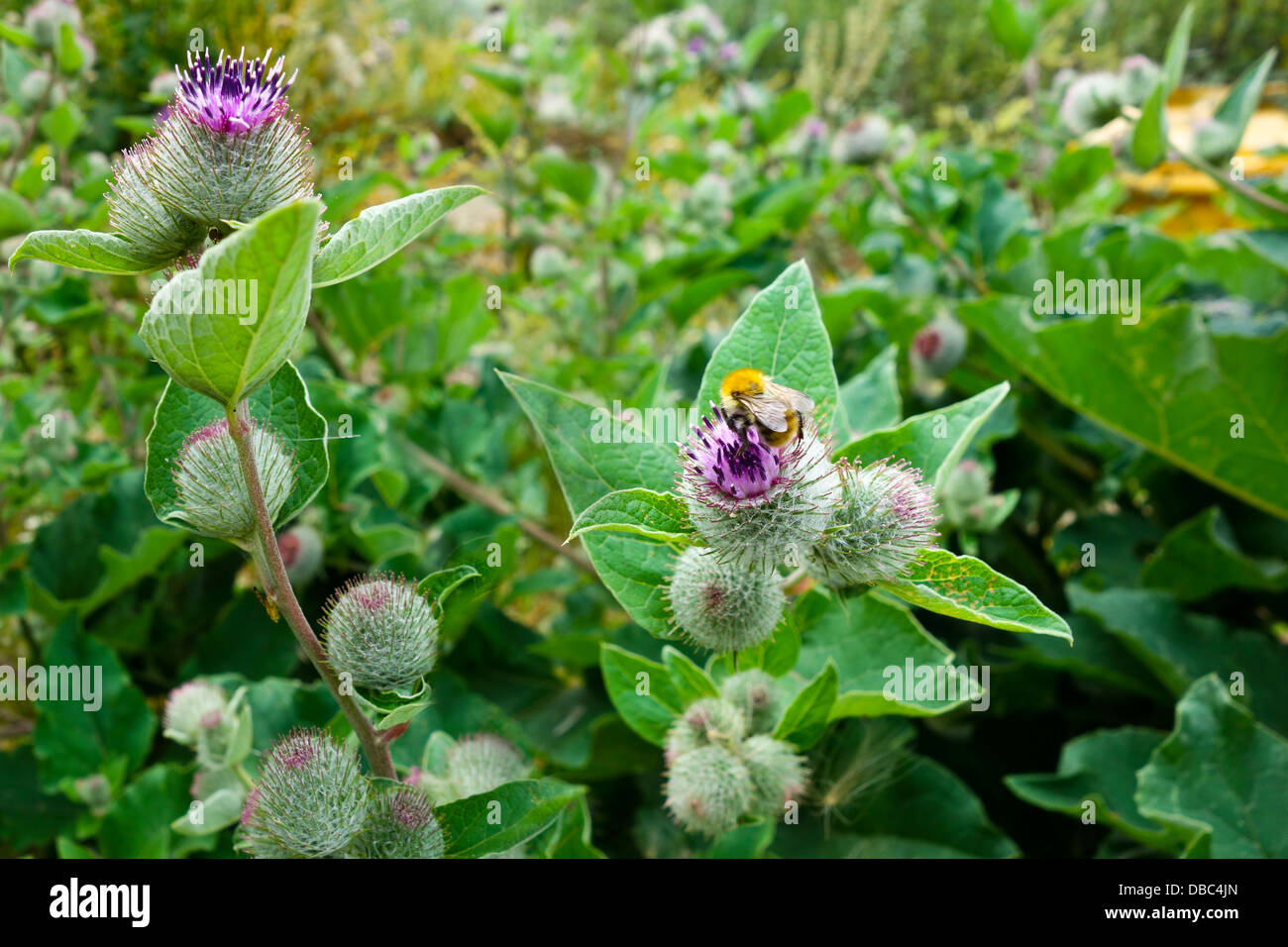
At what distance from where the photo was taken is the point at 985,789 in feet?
6.26

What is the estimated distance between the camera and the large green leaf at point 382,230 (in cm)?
73

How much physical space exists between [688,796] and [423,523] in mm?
1655

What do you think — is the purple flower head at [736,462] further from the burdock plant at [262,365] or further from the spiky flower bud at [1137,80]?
the spiky flower bud at [1137,80]

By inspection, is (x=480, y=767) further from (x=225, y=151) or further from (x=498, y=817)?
(x=225, y=151)

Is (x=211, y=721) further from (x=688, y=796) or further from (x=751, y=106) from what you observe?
(x=751, y=106)

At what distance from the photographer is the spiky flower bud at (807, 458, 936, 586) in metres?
0.81

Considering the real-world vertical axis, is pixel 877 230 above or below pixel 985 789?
above

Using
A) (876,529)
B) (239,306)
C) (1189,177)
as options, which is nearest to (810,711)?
(876,529)

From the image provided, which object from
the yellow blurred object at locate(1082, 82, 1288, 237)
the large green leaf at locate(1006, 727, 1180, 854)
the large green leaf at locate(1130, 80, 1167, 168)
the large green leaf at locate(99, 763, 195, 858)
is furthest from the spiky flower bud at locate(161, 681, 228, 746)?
the yellow blurred object at locate(1082, 82, 1288, 237)

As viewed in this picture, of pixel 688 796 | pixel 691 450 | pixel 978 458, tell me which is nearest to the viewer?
pixel 691 450

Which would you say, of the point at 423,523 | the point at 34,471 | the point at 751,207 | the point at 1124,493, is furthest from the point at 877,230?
the point at 34,471

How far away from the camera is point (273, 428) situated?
905mm

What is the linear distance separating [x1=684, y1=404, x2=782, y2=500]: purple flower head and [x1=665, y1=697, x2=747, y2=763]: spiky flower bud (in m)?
0.39

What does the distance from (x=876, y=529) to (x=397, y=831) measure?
50cm
